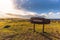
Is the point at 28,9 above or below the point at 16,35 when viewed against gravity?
above

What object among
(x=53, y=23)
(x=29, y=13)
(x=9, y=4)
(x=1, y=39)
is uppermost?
(x=9, y=4)

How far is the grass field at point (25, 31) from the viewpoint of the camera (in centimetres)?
236

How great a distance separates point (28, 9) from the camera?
8.04 ft

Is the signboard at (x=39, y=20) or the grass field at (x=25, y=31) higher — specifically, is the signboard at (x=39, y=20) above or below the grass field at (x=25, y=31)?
above

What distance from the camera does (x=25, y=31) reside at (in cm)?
241

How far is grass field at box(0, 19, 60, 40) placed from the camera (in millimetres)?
2363

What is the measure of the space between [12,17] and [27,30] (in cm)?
32

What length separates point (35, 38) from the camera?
236 cm

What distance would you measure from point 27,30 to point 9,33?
0.28 m

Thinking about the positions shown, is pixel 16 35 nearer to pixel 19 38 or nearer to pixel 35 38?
pixel 19 38

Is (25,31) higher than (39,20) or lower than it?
lower

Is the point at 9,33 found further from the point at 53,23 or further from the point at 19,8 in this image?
the point at 53,23

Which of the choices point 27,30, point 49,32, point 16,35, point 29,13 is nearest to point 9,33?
point 16,35

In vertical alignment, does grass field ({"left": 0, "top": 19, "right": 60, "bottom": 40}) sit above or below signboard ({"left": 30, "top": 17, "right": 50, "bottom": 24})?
below
